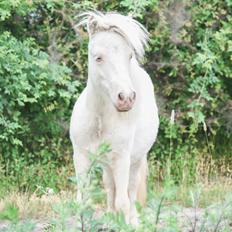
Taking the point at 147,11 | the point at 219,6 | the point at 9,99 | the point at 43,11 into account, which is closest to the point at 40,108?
the point at 9,99

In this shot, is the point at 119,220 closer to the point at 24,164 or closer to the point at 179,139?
the point at 24,164

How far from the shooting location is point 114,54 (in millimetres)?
4195

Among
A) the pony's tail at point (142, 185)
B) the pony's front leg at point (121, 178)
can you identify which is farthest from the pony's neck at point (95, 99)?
the pony's tail at point (142, 185)

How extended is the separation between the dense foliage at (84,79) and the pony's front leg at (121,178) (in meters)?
2.80

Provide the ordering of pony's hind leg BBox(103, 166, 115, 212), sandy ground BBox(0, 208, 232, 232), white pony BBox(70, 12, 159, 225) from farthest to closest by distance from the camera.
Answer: pony's hind leg BBox(103, 166, 115, 212) → white pony BBox(70, 12, 159, 225) → sandy ground BBox(0, 208, 232, 232)

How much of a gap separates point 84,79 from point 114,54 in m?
3.58

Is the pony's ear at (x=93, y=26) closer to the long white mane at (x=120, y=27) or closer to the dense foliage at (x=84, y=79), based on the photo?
the long white mane at (x=120, y=27)

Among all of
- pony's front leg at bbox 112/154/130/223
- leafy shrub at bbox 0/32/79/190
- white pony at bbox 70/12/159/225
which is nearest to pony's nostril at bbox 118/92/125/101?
white pony at bbox 70/12/159/225

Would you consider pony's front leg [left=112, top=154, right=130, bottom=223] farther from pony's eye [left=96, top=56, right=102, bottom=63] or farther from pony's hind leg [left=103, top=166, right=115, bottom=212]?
pony's eye [left=96, top=56, right=102, bottom=63]

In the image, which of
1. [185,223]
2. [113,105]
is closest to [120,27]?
[113,105]

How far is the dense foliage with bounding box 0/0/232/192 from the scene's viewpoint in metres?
7.41

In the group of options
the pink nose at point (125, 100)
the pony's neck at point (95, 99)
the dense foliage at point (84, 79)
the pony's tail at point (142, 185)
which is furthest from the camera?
the dense foliage at point (84, 79)

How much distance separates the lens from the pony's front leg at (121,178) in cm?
447

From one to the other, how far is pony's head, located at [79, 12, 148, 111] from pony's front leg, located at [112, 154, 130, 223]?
1.52 feet
